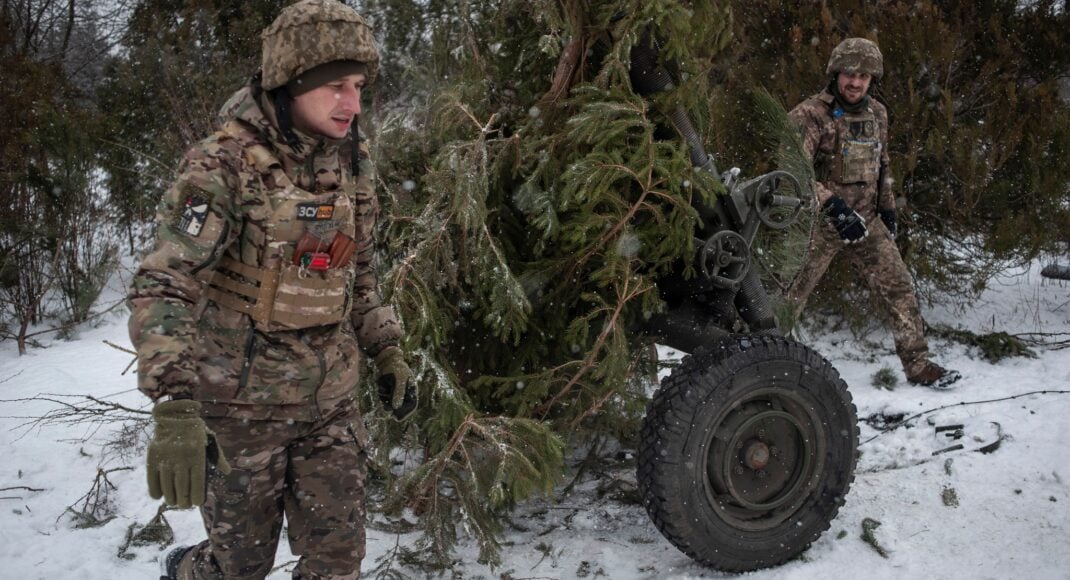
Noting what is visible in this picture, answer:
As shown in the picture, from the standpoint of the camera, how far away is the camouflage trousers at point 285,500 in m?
2.30

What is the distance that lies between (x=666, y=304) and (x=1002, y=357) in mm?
3338

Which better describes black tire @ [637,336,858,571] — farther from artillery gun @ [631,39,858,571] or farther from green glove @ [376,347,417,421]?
green glove @ [376,347,417,421]

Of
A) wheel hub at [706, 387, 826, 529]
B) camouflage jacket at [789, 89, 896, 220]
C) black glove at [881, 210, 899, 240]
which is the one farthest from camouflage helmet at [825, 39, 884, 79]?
wheel hub at [706, 387, 826, 529]

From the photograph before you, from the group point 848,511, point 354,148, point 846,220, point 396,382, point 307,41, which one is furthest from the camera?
point 846,220

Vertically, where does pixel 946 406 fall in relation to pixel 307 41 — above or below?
below

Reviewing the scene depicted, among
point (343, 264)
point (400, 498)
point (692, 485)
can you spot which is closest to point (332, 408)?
point (343, 264)

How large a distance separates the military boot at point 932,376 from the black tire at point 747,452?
2149 mm

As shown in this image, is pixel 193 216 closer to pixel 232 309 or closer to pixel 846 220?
pixel 232 309

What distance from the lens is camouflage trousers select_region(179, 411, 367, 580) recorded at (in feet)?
7.54

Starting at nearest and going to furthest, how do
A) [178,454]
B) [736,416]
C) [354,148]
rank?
[178,454]
[354,148]
[736,416]

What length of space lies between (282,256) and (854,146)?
13.7 feet

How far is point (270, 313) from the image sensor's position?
2182 mm

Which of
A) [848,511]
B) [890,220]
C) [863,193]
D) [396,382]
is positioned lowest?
[848,511]

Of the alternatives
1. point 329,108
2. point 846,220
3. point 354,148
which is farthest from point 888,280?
point 329,108
